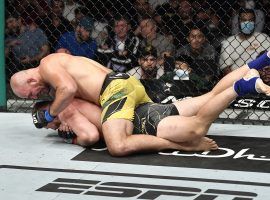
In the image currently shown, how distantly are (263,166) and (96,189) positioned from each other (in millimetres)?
776

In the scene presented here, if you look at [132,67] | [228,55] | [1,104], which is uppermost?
[1,104]

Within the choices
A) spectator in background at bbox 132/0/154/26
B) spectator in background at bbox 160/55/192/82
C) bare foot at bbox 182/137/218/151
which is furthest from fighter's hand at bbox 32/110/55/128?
spectator in background at bbox 132/0/154/26

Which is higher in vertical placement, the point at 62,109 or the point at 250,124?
the point at 62,109

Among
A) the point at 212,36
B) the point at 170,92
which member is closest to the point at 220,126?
the point at 170,92

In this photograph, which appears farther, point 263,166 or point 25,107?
point 25,107

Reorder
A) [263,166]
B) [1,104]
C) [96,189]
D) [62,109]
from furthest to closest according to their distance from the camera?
1. [1,104]
2. [62,109]
3. [263,166]
4. [96,189]

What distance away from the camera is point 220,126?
3781mm

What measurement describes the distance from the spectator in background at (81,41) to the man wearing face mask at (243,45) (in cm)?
95

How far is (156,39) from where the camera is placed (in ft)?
15.1

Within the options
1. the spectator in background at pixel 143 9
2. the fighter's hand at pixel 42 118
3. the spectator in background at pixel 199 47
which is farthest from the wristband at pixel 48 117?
the spectator in background at pixel 143 9

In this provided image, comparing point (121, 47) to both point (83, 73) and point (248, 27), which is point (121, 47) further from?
point (83, 73)

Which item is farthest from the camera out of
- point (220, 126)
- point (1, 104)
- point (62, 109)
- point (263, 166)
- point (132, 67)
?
point (132, 67)

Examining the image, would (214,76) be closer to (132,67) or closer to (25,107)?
(132,67)

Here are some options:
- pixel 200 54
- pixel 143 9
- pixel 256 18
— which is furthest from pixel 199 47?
pixel 143 9
